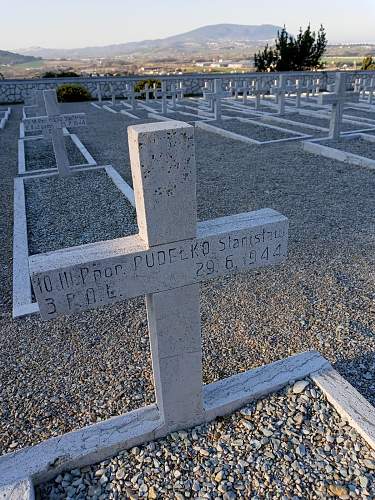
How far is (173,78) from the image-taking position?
81.7 feet

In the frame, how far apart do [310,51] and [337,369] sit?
31.7 m

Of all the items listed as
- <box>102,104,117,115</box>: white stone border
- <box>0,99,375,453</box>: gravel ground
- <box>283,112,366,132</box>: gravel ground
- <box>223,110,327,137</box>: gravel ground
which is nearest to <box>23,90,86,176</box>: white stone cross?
<box>0,99,375,453</box>: gravel ground

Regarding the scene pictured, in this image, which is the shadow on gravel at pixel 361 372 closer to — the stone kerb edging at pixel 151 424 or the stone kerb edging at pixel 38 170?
the stone kerb edging at pixel 151 424

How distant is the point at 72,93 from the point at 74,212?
18.8m

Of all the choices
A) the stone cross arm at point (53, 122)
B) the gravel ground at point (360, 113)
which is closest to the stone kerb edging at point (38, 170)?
the stone cross arm at point (53, 122)

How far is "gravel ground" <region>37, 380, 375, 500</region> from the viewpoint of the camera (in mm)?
2047

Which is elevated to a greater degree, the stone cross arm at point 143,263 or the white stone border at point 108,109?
the stone cross arm at point 143,263

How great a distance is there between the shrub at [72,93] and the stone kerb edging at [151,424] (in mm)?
22734

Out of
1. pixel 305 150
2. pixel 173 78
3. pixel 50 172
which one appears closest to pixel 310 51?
pixel 173 78

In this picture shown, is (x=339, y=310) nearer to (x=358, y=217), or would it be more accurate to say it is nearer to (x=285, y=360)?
(x=285, y=360)

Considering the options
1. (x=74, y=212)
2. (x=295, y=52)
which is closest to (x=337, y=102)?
(x=74, y=212)

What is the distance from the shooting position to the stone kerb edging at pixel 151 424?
83.7 inches

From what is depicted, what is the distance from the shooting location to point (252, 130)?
1230cm

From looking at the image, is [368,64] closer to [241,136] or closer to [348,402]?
[241,136]
